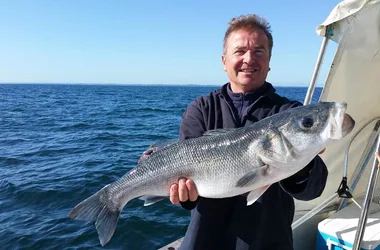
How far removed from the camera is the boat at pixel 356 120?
364 cm

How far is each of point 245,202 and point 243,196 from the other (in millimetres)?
64

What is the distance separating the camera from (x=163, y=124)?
26688mm

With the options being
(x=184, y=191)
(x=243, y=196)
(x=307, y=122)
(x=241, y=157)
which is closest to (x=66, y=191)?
(x=184, y=191)

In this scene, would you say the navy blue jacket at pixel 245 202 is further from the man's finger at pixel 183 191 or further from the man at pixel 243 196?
the man's finger at pixel 183 191

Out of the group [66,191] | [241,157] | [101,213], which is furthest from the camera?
[66,191]

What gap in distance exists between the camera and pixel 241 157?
9.68 feet

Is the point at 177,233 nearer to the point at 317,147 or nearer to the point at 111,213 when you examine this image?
the point at 111,213

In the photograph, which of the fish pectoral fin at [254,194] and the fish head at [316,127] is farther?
the fish pectoral fin at [254,194]

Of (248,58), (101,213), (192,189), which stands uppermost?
(248,58)

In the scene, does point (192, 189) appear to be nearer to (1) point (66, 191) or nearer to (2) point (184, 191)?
(2) point (184, 191)

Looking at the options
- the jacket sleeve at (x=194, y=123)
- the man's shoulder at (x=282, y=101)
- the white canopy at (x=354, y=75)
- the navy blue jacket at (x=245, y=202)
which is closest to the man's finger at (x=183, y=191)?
the navy blue jacket at (x=245, y=202)

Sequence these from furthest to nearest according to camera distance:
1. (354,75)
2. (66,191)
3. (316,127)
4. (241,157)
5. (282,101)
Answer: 1. (66,191)
2. (354,75)
3. (282,101)
4. (241,157)
5. (316,127)

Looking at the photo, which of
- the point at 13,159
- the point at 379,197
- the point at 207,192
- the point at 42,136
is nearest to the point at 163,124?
the point at 42,136

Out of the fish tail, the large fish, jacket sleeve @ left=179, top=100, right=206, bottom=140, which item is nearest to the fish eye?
the large fish
